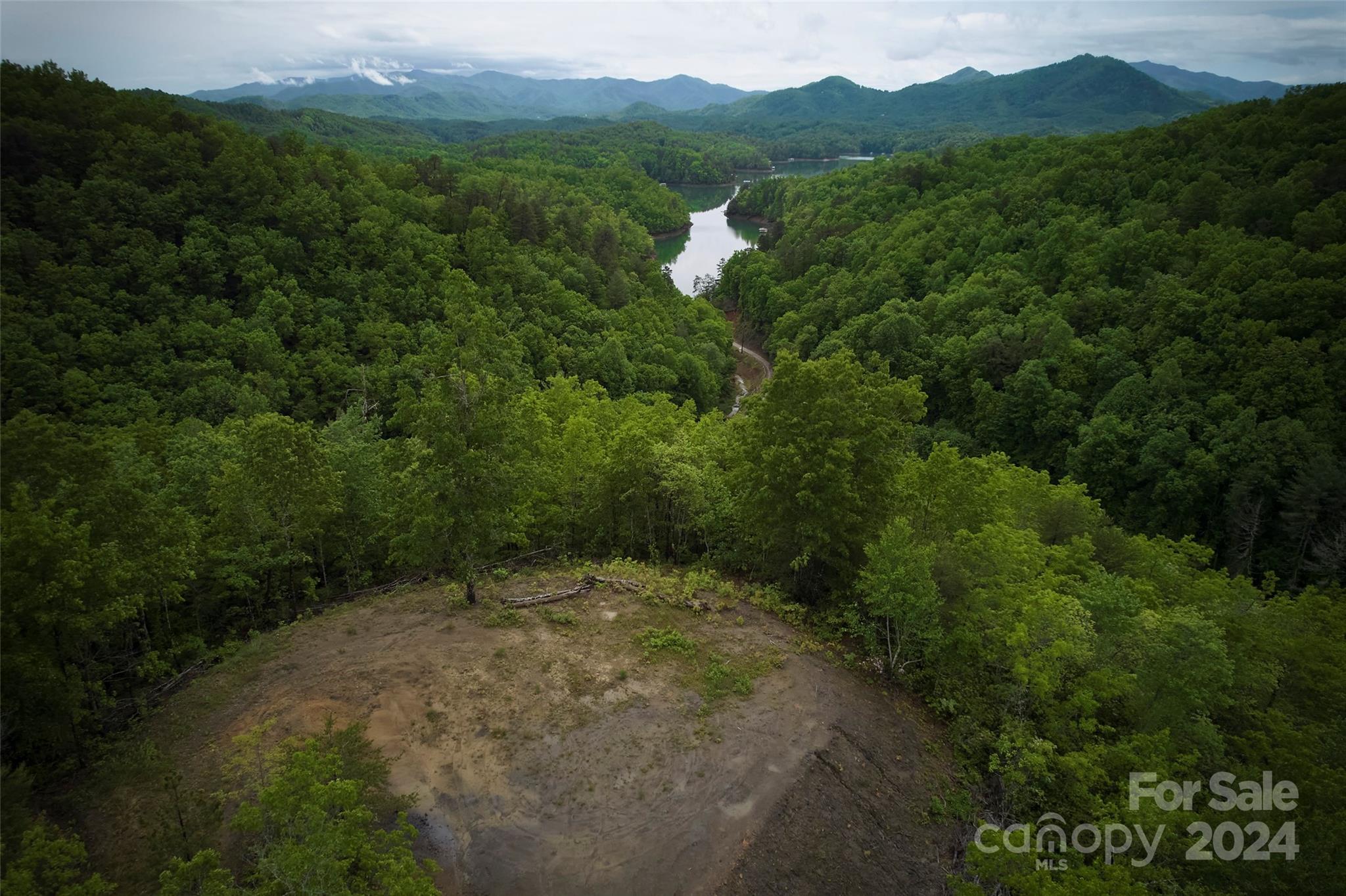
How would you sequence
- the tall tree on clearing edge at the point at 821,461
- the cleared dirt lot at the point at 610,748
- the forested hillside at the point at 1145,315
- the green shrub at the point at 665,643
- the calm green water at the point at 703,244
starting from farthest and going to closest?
the calm green water at the point at 703,244, the forested hillside at the point at 1145,315, the tall tree on clearing edge at the point at 821,461, the green shrub at the point at 665,643, the cleared dirt lot at the point at 610,748

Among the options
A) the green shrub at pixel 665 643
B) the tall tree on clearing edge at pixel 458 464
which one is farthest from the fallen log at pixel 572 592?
the green shrub at pixel 665 643

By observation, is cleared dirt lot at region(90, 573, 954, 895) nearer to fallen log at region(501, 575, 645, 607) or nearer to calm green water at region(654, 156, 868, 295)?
fallen log at region(501, 575, 645, 607)

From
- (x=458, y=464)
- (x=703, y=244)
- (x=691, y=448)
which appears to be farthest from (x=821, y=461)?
(x=703, y=244)

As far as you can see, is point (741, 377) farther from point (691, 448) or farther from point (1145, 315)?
point (691, 448)

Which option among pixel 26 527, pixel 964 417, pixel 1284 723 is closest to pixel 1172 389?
pixel 964 417

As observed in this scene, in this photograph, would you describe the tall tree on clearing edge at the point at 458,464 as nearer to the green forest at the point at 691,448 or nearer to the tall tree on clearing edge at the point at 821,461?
the green forest at the point at 691,448

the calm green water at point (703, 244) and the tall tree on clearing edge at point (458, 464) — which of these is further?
the calm green water at point (703, 244)
